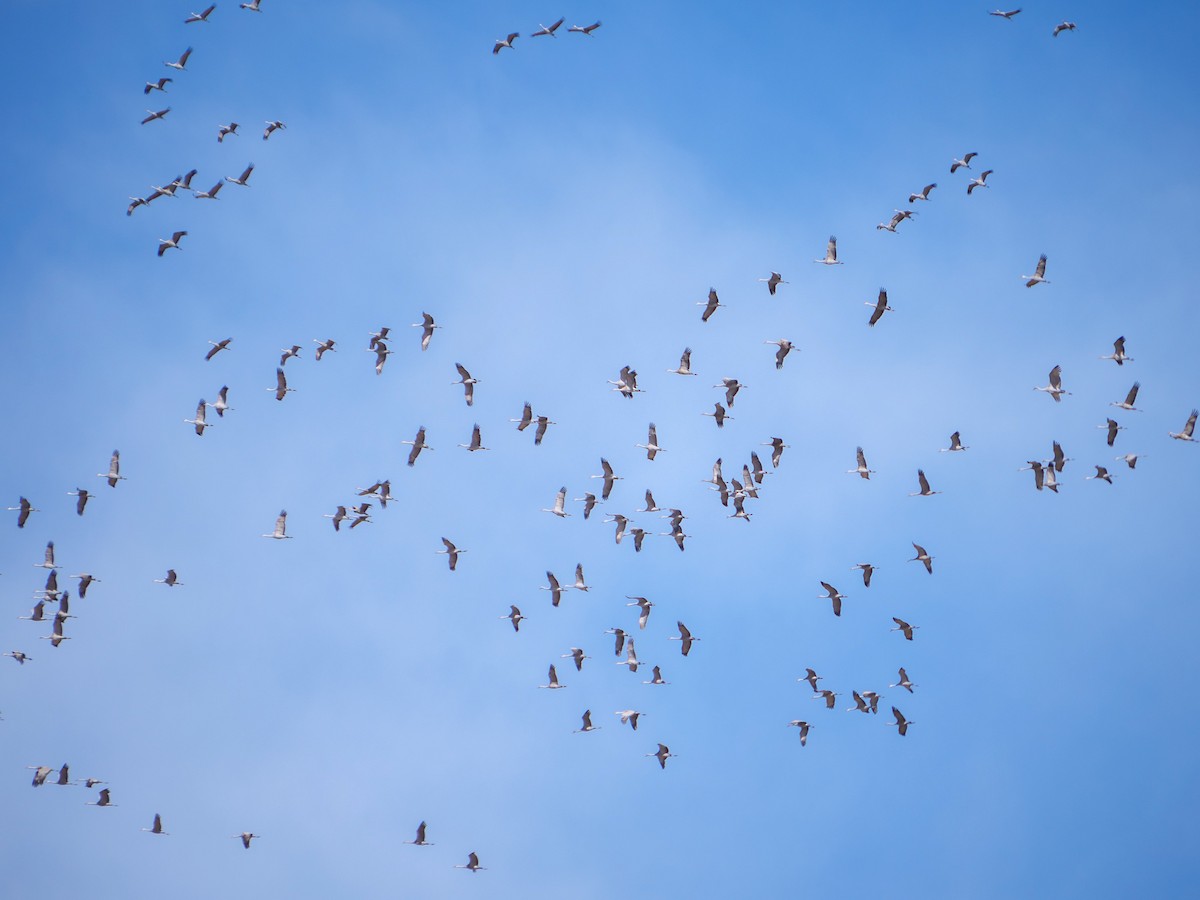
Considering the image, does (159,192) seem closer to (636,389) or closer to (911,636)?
(636,389)

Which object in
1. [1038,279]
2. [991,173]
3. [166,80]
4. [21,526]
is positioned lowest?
[21,526]

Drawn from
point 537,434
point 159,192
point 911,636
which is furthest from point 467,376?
point 911,636

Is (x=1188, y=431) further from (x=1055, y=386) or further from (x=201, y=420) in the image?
(x=201, y=420)

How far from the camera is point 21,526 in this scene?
227 feet

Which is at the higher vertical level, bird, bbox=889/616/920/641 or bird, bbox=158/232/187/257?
bird, bbox=158/232/187/257

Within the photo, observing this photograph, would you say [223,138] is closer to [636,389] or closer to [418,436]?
[418,436]

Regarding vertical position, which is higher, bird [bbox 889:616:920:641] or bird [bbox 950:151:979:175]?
bird [bbox 950:151:979:175]

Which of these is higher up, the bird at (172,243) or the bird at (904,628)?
the bird at (172,243)

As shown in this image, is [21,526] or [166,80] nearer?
[21,526]

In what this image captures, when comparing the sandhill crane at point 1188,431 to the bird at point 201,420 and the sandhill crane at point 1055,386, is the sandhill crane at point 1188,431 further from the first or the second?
the bird at point 201,420

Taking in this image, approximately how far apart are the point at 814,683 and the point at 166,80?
37035 mm

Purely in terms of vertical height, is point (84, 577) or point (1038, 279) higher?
point (1038, 279)

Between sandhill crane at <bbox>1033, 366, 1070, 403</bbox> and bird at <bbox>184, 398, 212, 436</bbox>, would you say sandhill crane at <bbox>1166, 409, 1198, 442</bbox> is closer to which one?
sandhill crane at <bbox>1033, 366, 1070, 403</bbox>

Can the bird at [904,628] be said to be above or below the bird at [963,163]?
below
